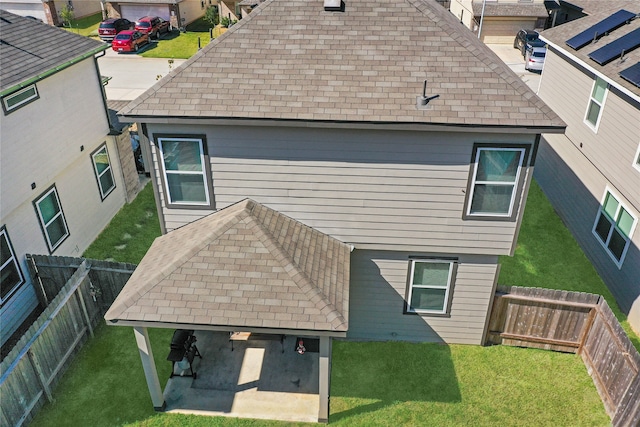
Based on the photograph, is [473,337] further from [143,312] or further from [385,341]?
[143,312]

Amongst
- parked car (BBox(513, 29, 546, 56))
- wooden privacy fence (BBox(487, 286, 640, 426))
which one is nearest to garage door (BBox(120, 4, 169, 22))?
parked car (BBox(513, 29, 546, 56))

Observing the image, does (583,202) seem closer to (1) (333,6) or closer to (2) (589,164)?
(2) (589,164)

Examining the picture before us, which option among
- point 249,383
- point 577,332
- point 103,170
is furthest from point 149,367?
point 577,332

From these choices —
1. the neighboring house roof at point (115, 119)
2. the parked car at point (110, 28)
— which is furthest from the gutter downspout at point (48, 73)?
the parked car at point (110, 28)

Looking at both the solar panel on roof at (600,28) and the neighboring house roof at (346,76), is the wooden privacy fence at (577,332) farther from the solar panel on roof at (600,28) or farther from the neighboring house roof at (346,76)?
the solar panel on roof at (600,28)

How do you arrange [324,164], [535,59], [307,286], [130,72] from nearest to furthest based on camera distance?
[307,286]
[324,164]
[535,59]
[130,72]

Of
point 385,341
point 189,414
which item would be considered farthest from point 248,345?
point 385,341
